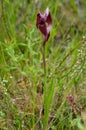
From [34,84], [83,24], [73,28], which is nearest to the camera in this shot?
[34,84]

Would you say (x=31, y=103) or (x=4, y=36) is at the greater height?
(x=4, y=36)

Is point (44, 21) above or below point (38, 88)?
above

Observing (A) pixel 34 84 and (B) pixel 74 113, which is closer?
(B) pixel 74 113

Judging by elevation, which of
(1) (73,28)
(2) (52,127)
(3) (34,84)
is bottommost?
(2) (52,127)

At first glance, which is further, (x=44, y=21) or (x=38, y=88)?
(x=38, y=88)

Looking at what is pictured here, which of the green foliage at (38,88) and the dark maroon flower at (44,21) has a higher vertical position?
the dark maroon flower at (44,21)

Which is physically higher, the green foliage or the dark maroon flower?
the dark maroon flower

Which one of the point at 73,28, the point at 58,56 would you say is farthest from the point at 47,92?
the point at 73,28

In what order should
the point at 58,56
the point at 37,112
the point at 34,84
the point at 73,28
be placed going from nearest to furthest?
the point at 37,112 → the point at 34,84 → the point at 58,56 → the point at 73,28

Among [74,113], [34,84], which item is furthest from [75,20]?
[74,113]

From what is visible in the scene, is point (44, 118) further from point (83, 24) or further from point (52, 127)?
point (83, 24)
